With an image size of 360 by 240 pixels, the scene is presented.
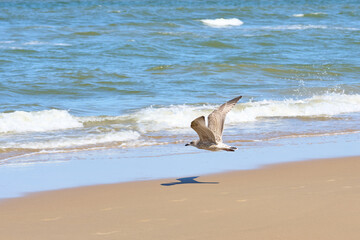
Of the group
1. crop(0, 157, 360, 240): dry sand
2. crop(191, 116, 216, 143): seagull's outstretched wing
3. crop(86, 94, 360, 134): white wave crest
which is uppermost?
crop(86, 94, 360, 134): white wave crest

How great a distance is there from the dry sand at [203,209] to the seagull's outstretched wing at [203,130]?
1.30 ft

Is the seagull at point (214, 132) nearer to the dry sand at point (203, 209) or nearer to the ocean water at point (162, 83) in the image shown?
the dry sand at point (203, 209)

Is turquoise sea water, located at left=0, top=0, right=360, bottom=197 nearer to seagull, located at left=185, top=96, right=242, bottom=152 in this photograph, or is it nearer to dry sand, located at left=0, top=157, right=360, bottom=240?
seagull, located at left=185, top=96, right=242, bottom=152

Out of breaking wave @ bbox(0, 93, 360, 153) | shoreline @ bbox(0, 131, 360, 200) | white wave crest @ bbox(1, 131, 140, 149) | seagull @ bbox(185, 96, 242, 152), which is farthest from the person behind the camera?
breaking wave @ bbox(0, 93, 360, 153)

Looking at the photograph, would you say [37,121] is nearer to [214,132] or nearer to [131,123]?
[131,123]

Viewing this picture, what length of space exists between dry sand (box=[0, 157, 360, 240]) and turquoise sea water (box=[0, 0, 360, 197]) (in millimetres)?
1799

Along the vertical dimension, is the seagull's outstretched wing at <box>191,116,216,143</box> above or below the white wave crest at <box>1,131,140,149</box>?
above

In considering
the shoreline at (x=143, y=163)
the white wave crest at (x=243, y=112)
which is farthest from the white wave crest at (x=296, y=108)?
the shoreline at (x=143, y=163)

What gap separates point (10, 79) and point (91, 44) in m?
5.87

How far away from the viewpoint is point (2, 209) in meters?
5.25

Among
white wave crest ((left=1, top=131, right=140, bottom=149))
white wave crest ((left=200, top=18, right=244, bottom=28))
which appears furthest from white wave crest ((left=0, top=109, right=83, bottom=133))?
white wave crest ((left=200, top=18, right=244, bottom=28))

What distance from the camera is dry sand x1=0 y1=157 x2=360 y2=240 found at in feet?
15.0

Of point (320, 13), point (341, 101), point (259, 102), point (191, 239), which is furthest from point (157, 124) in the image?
point (320, 13)

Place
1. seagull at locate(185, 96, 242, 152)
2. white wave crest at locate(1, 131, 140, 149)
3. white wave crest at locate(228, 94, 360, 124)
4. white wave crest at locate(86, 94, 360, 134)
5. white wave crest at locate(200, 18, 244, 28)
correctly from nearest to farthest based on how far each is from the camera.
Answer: seagull at locate(185, 96, 242, 152) → white wave crest at locate(1, 131, 140, 149) → white wave crest at locate(86, 94, 360, 134) → white wave crest at locate(228, 94, 360, 124) → white wave crest at locate(200, 18, 244, 28)
